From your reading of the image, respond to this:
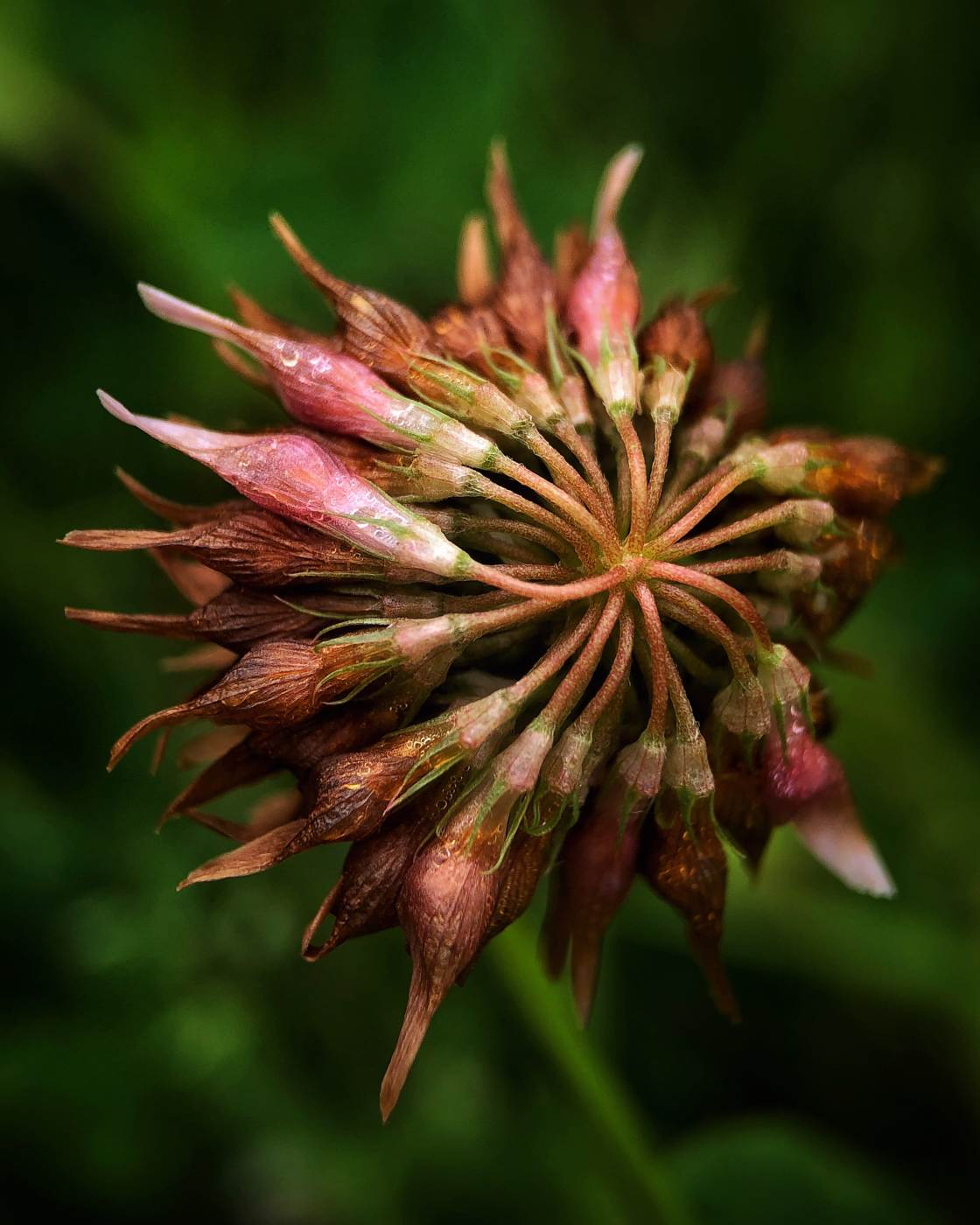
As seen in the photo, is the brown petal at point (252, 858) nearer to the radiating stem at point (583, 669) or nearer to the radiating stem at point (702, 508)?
the radiating stem at point (583, 669)

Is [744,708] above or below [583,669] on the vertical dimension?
below

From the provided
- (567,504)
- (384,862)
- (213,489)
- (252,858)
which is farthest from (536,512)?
(213,489)

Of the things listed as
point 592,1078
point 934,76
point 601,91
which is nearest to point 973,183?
point 934,76

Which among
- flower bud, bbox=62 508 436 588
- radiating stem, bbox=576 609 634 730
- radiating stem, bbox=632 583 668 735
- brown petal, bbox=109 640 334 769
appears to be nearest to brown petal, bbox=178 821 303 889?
brown petal, bbox=109 640 334 769

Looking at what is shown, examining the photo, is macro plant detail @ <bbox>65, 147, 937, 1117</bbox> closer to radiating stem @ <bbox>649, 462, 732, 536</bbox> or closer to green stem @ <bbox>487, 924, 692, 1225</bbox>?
radiating stem @ <bbox>649, 462, 732, 536</bbox>

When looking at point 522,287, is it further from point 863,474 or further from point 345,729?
point 345,729

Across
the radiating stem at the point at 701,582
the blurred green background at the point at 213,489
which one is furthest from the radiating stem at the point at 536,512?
the blurred green background at the point at 213,489
